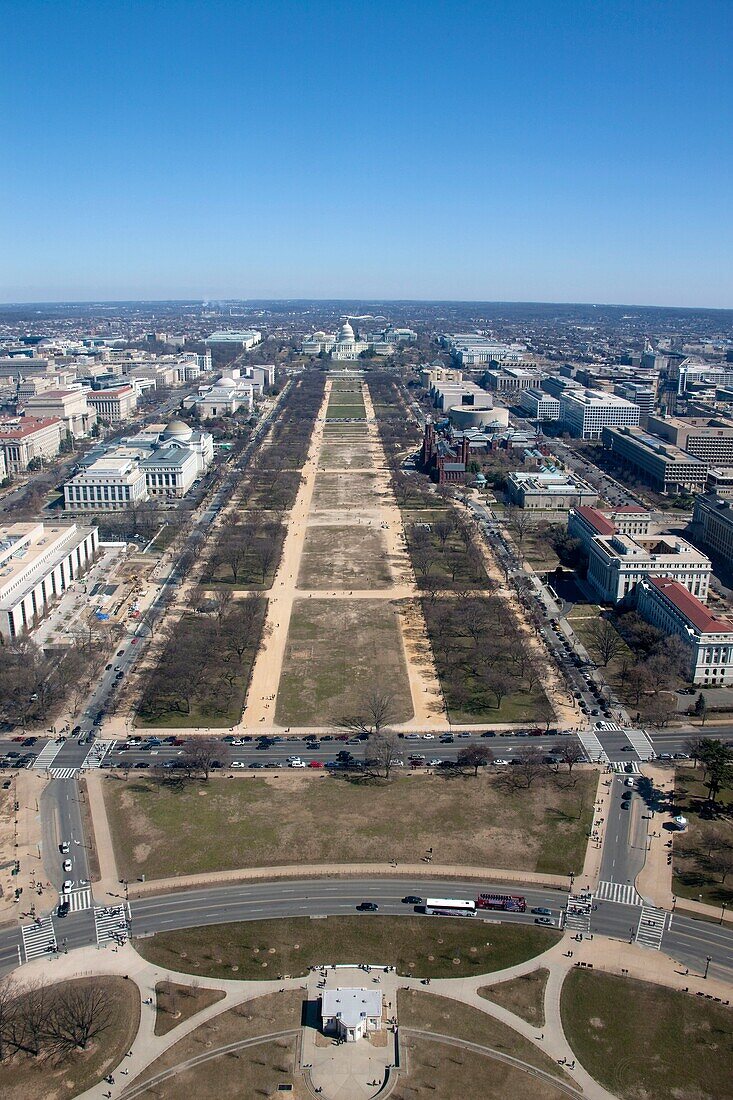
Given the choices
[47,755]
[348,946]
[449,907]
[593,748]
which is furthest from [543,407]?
[348,946]

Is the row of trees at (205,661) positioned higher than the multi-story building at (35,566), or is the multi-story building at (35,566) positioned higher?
the multi-story building at (35,566)

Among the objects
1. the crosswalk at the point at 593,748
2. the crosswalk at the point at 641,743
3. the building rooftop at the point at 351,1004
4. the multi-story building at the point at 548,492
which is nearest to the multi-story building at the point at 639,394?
the multi-story building at the point at 548,492

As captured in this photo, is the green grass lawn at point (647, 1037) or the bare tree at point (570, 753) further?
the bare tree at point (570, 753)

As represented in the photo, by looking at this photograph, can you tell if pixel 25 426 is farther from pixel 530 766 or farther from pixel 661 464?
pixel 530 766

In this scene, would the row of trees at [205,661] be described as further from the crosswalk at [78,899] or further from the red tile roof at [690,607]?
the red tile roof at [690,607]

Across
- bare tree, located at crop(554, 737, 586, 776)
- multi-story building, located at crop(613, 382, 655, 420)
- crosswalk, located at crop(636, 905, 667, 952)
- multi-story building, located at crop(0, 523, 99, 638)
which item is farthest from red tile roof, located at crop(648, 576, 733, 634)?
multi-story building, located at crop(613, 382, 655, 420)

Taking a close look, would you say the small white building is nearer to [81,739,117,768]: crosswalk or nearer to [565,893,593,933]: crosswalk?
[565,893,593,933]: crosswalk
